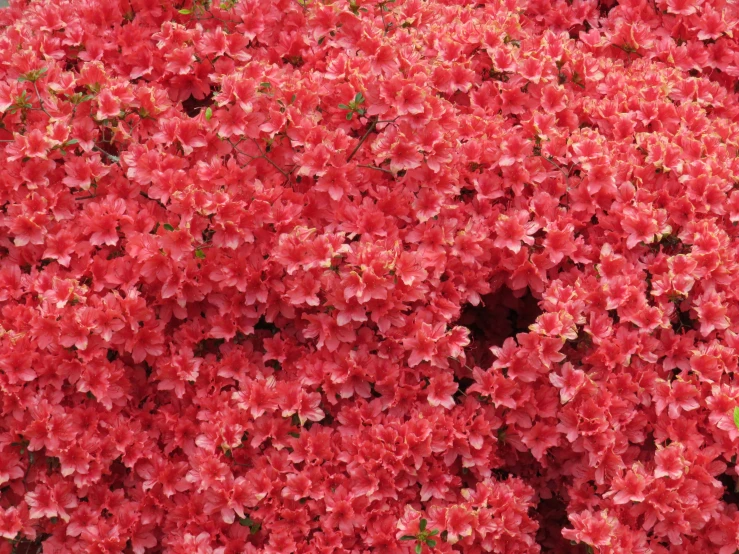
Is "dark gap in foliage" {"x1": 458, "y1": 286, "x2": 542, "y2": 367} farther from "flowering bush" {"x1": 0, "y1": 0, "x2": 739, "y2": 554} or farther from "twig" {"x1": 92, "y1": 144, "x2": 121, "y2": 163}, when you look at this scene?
"twig" {"x1": 92, "y1": 144, "x2": 121, "y2": 163}

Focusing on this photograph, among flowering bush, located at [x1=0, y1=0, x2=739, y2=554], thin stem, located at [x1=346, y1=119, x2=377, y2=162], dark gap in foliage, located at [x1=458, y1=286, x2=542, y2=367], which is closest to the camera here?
flowering bush, located at [x1=0, y1=0, x2=739, y2=554]

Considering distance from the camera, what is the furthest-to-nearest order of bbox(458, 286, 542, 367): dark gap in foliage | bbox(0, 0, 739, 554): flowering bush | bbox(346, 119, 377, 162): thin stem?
bbox(458, 286, 542, 367): dark gap in foliage < bbox(346, 119, 377, 162): thin stem < bbox(0, 0, 739, 554): flowering bush

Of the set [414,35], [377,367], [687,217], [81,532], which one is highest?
[414,35]

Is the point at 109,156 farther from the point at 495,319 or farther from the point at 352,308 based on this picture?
the point at 495,319

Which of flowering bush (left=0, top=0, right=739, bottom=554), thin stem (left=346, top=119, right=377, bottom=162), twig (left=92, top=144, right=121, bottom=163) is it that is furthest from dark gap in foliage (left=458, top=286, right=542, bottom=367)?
twig (left=92, top=144, right=121, bottom=163)

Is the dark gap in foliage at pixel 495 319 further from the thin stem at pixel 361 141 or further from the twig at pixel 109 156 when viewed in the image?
the twig at pixel 109 156

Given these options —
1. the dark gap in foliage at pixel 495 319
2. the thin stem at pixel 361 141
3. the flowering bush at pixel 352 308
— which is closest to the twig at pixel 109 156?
the flowering bush at pixel 352 308

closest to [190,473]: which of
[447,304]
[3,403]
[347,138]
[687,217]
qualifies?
[3,403]

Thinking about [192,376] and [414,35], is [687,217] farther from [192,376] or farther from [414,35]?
[192,376]
